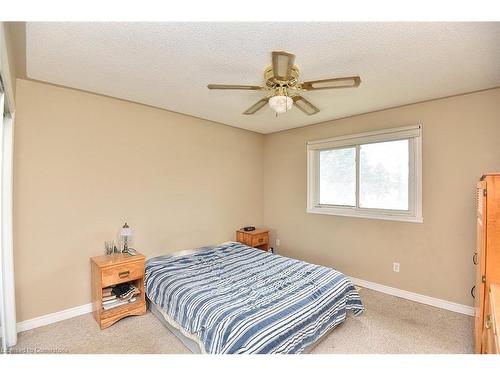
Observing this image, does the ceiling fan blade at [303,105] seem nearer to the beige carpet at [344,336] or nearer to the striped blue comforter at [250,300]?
the striped blue comforter at [250,300]

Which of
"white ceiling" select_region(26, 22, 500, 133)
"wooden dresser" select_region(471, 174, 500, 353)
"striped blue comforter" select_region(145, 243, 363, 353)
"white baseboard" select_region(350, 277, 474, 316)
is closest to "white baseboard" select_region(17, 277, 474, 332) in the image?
"white baseboard" select_region(350, 277, 474, 316)

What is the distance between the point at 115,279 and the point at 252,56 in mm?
2369

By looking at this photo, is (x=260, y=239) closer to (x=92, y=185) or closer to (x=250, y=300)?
(x=250, y=300)

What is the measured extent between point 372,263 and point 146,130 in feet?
11.1

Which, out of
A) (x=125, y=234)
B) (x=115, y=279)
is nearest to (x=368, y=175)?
(x=125, y=234)

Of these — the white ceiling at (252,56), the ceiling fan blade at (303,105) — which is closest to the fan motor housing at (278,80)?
the white ceiling at (252,56)

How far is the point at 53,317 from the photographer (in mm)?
2328

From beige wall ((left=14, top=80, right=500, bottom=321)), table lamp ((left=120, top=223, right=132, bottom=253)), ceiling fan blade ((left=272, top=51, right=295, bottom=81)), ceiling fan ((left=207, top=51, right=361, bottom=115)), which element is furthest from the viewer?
table lamp ((left=120, top=223, right=132, bottom=253))

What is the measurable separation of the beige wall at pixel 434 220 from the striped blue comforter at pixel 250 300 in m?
1.03

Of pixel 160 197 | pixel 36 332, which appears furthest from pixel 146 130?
pixel 36 332

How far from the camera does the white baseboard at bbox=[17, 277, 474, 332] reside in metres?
2.22

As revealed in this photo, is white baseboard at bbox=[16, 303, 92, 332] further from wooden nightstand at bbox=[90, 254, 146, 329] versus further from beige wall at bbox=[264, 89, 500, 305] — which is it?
beige wall at bbox=[264, 89, 500, 305]

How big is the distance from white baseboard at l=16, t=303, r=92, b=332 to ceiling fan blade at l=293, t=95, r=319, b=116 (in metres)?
2.96
